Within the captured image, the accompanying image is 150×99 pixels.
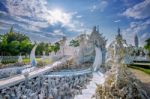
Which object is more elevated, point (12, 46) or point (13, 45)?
point (13, 45)

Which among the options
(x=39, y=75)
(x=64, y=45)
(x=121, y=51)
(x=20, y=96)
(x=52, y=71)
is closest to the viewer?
(x=121, y=51)

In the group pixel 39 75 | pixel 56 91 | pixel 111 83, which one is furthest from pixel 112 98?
pixel 39 75

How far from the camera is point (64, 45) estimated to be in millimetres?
36125

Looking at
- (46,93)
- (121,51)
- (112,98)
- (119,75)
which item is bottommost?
(46,93)

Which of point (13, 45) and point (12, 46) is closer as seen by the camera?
point (12, 46)

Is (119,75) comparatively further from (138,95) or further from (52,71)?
(52,71)

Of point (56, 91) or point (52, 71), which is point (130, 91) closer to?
point (56, 91)

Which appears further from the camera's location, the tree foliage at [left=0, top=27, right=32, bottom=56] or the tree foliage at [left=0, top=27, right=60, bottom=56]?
the tree foliage at [left=0, top=27, right=60, bottom=56]

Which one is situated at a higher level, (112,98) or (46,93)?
(112,98)

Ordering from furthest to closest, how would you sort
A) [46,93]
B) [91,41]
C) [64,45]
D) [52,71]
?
[64,45] < [91,41] < [52,71] < [46,93]

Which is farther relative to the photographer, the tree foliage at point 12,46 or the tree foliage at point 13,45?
the tree foliage at point 13,45

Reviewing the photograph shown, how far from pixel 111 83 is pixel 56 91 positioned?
1021 centimetres

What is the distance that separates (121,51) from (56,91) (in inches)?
401

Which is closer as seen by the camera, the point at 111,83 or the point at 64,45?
the point at 111,83
